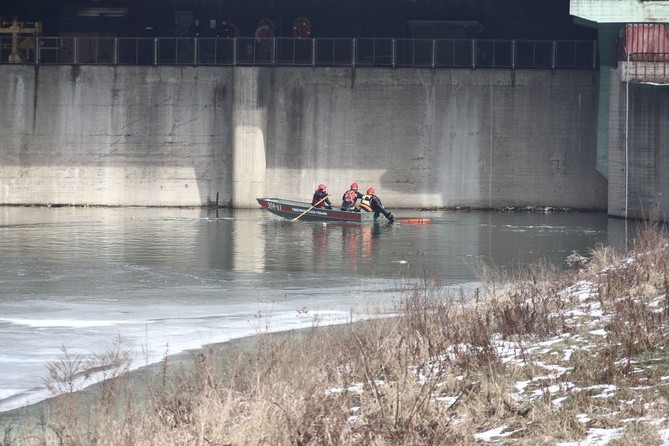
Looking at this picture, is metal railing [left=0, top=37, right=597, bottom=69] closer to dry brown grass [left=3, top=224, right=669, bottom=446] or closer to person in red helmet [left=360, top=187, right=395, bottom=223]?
person in red helmet [left=360, top=187, right=395, bottom=223]

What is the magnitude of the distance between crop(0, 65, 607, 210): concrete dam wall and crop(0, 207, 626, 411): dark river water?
5.41 ft

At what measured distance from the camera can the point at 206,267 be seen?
2886 centimetres

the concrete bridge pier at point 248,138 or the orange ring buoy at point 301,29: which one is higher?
the orange ring buoy at point 301,29

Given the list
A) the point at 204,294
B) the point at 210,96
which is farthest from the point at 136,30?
the point at 204,294

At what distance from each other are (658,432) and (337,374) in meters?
3.71

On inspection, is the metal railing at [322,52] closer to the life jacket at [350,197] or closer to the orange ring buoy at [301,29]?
the orange ring buoy at [301,29]

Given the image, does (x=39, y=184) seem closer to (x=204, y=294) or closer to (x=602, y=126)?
(x=602, y=126)

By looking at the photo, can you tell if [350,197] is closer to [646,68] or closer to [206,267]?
[646,68]

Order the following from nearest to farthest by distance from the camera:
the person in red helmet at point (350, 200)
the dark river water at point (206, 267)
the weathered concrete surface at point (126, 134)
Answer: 1. the dark river water at point (206, 267)
2. the person in red helmet at point (350, 200)
3. the weathered concrete surface at point (126, 134)

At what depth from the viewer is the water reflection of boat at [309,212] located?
137ft

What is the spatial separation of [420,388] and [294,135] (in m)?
37.1

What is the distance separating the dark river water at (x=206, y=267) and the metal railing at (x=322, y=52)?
239 inches

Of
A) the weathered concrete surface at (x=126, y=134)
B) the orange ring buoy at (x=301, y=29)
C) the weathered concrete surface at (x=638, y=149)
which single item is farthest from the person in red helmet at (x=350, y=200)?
the orange ring buoy at (x=301, y=29)

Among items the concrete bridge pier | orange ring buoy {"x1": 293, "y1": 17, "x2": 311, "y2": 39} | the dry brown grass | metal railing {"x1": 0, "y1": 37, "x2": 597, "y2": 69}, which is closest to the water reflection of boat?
the concrete bridge pier
